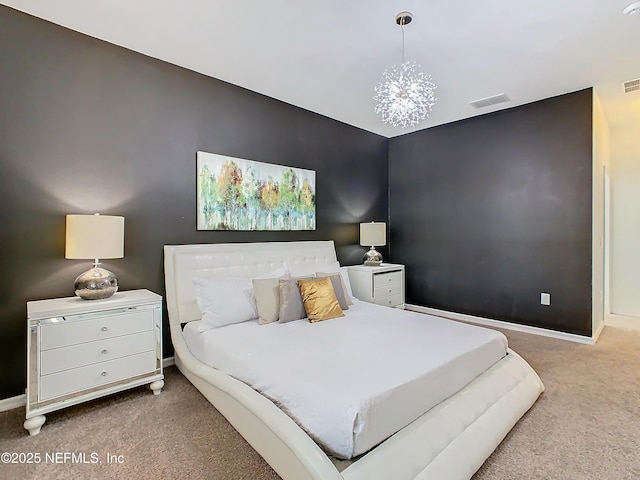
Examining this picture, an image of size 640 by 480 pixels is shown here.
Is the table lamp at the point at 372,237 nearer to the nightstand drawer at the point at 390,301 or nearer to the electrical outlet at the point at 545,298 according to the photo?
the nightstand drawer at the point at 390,301

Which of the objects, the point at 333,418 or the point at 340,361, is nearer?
the point at 333,418

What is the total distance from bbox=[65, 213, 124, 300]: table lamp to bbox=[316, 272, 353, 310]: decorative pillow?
1719 mm

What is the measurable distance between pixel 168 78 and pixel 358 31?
1.78 meters

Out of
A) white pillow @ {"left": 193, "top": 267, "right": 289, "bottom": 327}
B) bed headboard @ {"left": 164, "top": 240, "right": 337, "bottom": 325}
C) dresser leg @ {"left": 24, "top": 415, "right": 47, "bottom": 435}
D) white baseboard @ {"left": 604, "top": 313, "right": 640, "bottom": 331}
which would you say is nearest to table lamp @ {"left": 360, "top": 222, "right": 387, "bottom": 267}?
bed headboard @ {"left": 164, "top": 240, "right": 337, "bottom": 325}

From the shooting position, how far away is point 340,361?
1.85m

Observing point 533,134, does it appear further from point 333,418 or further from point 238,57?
point 333,418

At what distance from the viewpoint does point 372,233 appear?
454cm

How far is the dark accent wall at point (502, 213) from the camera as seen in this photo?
3656 millimetres

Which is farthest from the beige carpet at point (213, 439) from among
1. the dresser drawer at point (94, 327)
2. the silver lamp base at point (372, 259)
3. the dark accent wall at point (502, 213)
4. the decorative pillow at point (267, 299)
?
the silver lamp base at point (372, 259)

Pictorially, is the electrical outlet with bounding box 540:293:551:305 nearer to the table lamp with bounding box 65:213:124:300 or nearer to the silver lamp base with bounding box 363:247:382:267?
the silver lamp base with bounding box 363:247:382:267

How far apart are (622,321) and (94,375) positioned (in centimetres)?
607

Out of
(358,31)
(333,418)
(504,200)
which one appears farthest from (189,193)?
(504,200)

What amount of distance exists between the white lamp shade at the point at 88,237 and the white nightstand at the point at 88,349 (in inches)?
13.6

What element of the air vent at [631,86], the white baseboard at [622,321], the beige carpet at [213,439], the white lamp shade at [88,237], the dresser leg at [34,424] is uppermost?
the air vent at [631,86]
